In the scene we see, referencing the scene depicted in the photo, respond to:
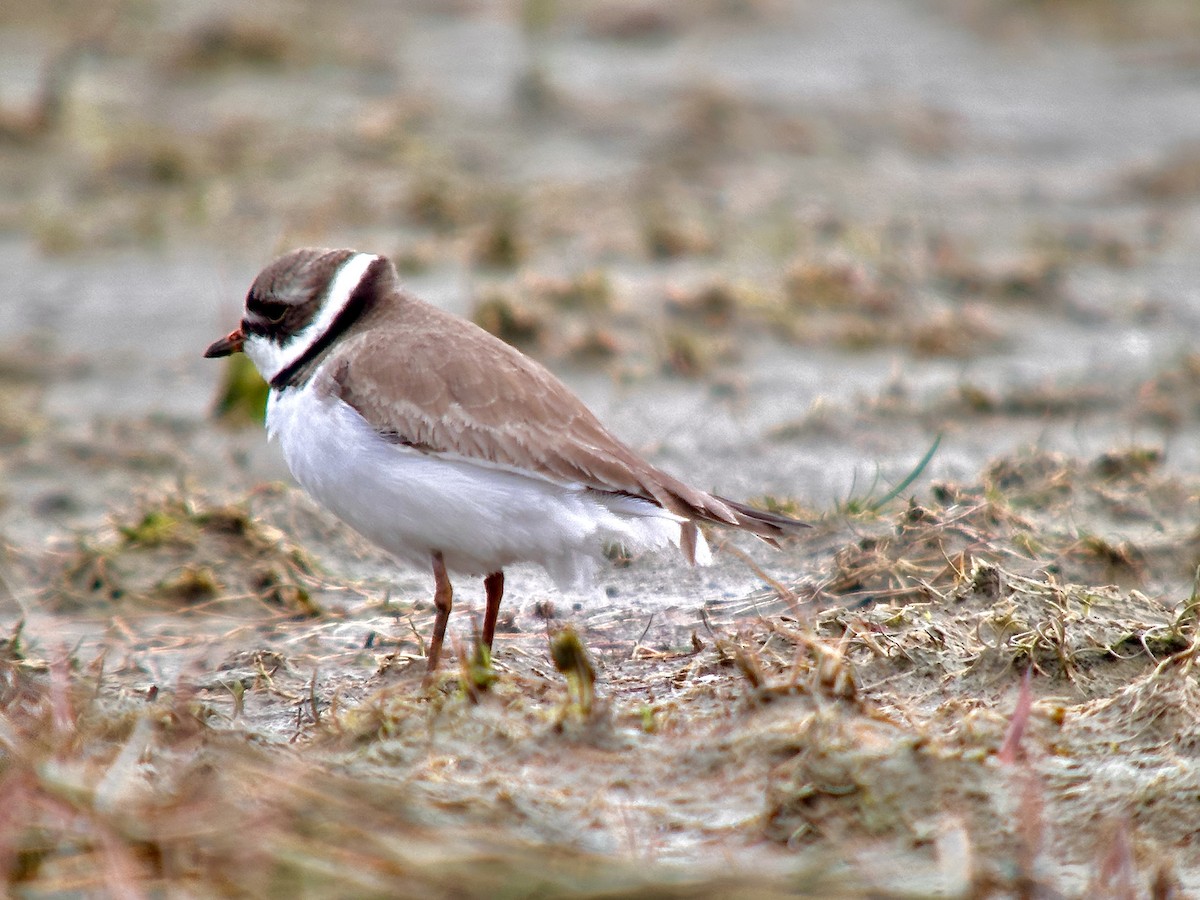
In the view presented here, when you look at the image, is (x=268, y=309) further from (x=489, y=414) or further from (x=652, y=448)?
(x=652, y=448)

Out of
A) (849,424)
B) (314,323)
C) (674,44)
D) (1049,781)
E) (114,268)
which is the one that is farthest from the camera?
(674,44)

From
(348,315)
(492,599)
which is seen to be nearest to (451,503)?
(492,599)

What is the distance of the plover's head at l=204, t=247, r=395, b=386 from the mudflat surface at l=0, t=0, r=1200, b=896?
0.91 meters

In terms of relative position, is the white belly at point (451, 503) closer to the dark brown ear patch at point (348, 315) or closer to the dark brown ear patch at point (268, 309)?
the dark brown ear patch at point (348, 315)

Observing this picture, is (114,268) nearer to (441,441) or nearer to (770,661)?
(441,441)

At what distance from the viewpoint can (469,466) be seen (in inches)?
160

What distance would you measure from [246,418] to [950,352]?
3186 millimetres

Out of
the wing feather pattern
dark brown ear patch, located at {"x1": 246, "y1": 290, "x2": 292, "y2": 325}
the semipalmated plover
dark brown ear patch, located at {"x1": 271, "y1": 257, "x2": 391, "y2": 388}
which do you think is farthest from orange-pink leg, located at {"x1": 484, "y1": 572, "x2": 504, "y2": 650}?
dark brown ear patch, located at {"x1": 246, "y1": 290, "x2": 292, "y2": 325}

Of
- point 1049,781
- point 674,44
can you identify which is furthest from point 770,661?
point 674,44

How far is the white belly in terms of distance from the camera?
13.2ft

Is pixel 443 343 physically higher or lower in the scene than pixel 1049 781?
higher

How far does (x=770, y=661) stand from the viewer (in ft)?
13.0

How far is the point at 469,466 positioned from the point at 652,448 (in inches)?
91.0

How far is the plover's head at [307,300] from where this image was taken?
449 centimetres
